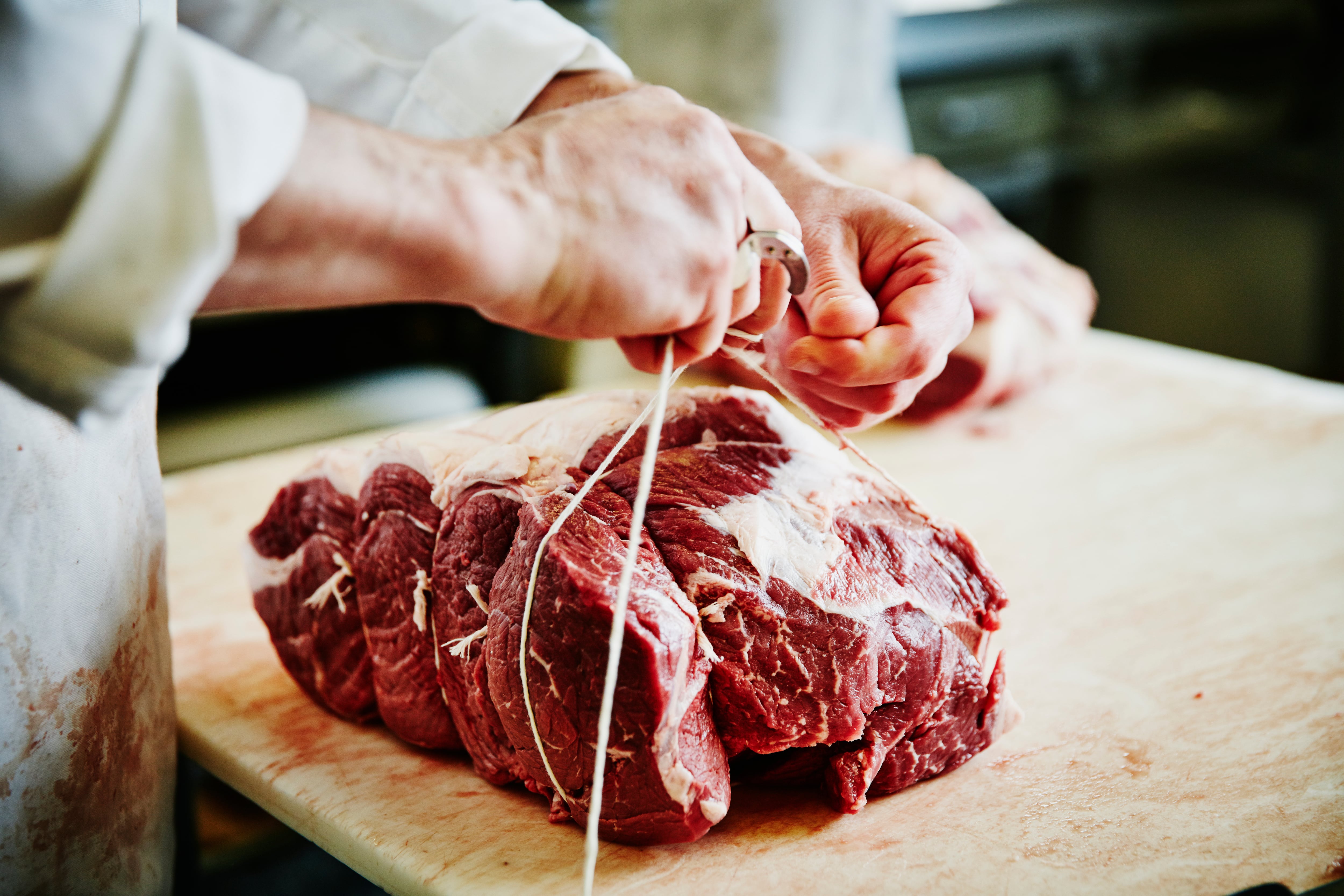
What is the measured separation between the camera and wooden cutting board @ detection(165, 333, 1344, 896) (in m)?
1.19

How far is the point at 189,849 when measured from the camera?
1658 mm

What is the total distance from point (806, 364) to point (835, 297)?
8cm

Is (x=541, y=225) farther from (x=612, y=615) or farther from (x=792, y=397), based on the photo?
(x=792, y=397)

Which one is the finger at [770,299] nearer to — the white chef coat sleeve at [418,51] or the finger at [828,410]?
the finger at [828,410]

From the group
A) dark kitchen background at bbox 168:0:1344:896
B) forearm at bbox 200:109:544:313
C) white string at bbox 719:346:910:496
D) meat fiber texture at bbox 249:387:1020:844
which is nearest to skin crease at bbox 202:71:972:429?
forearm at bbox 200:109:544:313

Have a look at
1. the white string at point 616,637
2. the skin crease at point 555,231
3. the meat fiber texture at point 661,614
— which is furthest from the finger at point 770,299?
the meat fiber texture at point 661,614

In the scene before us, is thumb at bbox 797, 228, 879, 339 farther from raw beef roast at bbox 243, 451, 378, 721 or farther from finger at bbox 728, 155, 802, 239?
raw beef roast at bbox 243, 451, 378, 721

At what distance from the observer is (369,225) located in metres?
0.87

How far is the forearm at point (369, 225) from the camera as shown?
847mm

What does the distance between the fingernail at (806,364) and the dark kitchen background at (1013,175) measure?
1.74 meters

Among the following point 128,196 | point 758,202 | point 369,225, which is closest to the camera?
point 128,196

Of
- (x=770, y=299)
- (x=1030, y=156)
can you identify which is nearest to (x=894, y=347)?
(x=770, y=299)

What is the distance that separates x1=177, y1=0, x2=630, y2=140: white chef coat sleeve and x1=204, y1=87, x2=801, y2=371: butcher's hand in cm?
48

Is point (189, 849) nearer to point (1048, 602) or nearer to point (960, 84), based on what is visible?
point (1048, 602)
